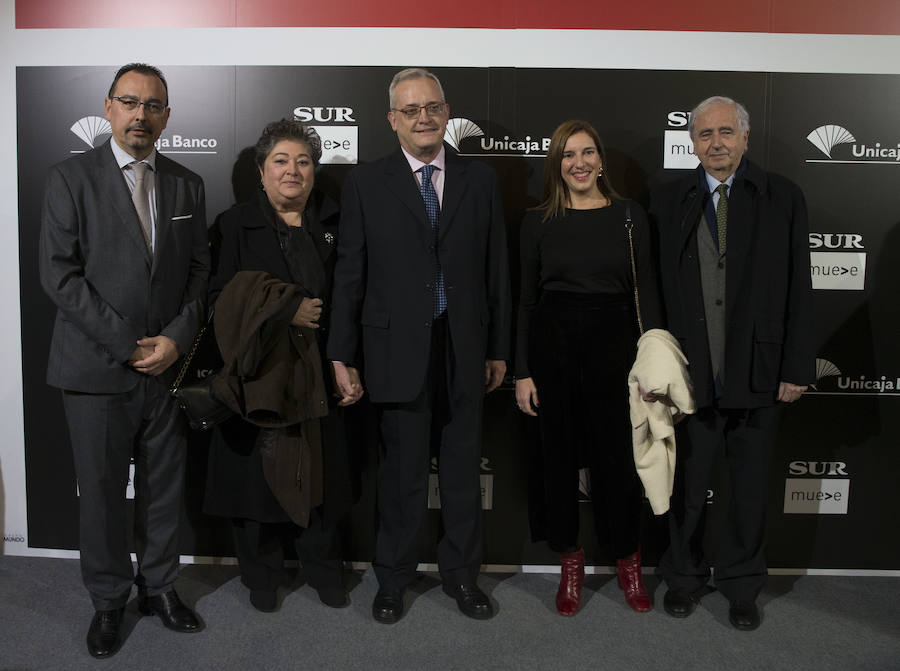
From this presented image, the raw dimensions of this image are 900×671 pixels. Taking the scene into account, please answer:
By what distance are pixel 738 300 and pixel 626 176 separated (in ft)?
2.79

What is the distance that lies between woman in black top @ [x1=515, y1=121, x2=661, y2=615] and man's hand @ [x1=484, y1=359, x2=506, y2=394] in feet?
0.24

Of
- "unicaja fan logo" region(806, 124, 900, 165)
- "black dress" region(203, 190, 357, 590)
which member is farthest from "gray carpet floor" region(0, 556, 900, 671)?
"unicaja fan logo" region(806, 124, 900, 165)

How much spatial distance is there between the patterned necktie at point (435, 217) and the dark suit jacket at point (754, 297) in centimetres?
92

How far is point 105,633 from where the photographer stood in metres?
2.77

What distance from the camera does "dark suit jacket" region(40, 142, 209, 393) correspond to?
265 cm

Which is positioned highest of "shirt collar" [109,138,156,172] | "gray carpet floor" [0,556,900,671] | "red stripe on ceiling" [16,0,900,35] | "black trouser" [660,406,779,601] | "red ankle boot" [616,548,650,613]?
"red stripe on ceiling" [16,0,900,35]

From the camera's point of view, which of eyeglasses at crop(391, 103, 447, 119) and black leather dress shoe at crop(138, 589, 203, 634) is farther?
black leather dress shoe at crop(138, 589, 203, 634)

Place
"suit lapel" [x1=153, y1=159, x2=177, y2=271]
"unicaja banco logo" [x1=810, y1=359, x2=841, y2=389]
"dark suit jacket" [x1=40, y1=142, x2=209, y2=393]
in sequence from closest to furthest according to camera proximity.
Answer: "dark suit jacket" [x1=40, y1=142, x2=209, y2=393]
"suit lapel" [x1=153, y1=159, x2=177, y2=271]
"unicaja banco logo" [x1=810, y1=359, x2=841, y2=389]

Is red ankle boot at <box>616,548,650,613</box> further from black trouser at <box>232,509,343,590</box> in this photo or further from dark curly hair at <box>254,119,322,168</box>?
dark curly hair at <box>254,119,322,168</box>

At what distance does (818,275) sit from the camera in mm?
3439

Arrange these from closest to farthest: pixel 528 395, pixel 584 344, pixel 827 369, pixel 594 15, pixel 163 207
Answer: pixel 163 207, pixel 584 344, pixel 528 395, pixel 594 15, pixel 827 369

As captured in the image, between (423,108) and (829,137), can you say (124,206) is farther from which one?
(829,137)

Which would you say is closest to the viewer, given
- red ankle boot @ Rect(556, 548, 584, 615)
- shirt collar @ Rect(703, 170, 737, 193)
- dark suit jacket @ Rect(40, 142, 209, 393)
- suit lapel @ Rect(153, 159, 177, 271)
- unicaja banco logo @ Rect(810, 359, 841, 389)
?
dark suit jacket @ Rect(40, 142, 209, 393)

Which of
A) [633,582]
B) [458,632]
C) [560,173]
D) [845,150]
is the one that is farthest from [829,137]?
[458,632]
